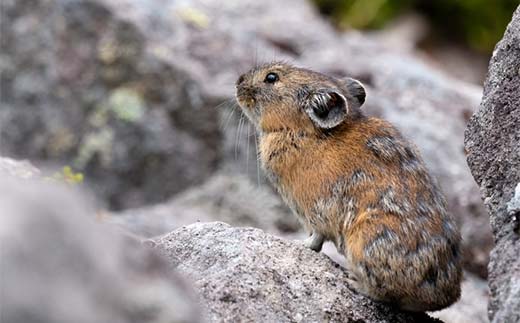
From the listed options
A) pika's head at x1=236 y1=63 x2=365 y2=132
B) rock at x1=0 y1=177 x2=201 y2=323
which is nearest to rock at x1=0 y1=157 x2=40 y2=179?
pika's head at x1=236 y1=63 x2=365 y2=132

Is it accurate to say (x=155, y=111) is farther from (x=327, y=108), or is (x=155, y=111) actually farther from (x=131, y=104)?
(x=327, y=108)

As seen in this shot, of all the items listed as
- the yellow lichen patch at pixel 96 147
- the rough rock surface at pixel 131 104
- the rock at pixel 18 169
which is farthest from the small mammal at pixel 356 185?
the yellow lichen patch at pixel 96 147

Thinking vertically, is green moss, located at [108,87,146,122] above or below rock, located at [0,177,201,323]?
above

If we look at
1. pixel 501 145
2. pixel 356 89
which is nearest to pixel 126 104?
pixel 356 89

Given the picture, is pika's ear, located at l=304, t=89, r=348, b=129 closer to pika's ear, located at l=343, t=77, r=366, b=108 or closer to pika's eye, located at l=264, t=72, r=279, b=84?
pika's ear, located at l=343, t=77, r=366, b=108

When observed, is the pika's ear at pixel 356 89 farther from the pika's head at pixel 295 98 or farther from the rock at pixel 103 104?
the rock at pixel 103 104

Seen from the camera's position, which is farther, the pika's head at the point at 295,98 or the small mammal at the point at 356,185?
the pika's head at the point at 295,98
